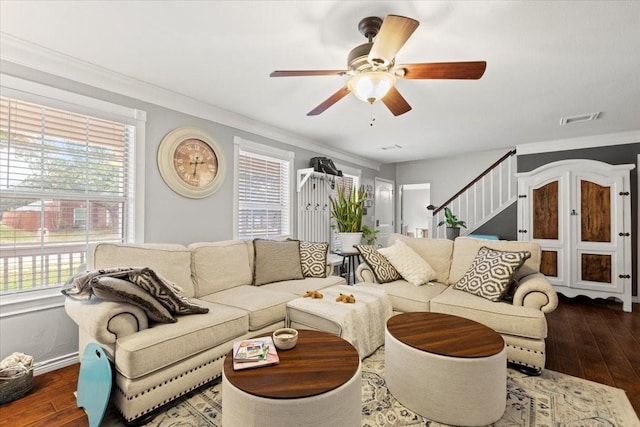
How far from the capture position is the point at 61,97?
234 centimetres

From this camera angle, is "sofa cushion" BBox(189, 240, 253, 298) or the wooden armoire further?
the wooden armoire

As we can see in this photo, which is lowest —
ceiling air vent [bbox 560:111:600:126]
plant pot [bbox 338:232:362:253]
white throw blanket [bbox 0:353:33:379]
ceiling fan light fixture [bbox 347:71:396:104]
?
white throw blanket [bbox 0:353:33:379]

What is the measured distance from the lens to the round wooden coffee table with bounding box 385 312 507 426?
1628mm

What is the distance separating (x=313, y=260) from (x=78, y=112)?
2.60 meters

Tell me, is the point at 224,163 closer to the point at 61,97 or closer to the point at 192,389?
the point at 61,97

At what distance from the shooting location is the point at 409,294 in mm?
2797

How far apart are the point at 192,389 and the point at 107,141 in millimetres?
2197

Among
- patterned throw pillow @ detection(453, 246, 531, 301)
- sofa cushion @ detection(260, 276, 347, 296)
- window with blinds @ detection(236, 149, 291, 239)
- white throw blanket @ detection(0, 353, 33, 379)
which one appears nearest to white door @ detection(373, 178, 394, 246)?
window with blinds @ detection(236, 149, 291, 239)

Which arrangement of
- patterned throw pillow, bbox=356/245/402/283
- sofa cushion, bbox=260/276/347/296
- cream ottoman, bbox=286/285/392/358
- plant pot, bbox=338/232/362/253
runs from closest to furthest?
cream ottoman, bbox=286/285/392/358
sofa cushion, bbox=260/276/347/296
patterned throw pillow, bbox=356/245/402/283
plant pot, bbox=338/232/362/253

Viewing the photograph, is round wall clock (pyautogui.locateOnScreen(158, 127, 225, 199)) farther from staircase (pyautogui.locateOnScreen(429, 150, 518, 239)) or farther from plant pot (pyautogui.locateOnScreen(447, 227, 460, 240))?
staircase (pyautogui.locateOnScreen(429, 150, 518, 239))

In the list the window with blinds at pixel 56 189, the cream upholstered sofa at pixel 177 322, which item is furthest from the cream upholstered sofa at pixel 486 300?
the window with blinds at pixel 56 189

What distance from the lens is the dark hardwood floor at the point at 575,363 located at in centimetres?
179

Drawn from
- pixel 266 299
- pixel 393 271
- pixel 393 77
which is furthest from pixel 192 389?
pixel 393 77

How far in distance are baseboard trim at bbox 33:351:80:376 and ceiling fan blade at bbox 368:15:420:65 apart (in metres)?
3.17
